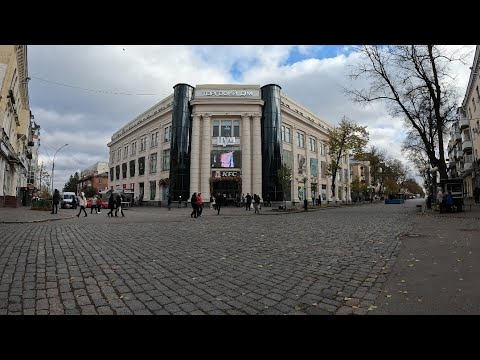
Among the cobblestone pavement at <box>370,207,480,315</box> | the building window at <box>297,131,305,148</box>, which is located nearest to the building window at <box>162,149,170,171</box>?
the building window at <box>297,131,305,148</box>

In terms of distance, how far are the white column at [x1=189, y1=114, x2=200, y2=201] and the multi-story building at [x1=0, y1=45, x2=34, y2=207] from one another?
66.6 feet

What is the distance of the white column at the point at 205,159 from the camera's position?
43062 millimetres

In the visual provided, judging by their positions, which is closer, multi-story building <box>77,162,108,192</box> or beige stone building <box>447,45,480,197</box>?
beige stone building <box>447,45,480,197</box>

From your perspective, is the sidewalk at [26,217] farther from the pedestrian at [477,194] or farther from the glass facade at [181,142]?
the pedestrian at [477,194]

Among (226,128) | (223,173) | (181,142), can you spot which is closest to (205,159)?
(223,173)


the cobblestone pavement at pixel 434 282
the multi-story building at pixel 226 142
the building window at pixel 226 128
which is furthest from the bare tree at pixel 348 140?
the cobblestone pavement at pixel 434 282

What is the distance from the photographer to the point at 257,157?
44031 millimetres

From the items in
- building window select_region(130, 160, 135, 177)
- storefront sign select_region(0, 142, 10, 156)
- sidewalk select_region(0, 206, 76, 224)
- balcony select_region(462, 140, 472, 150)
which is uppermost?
balcony select_region(462, 140, 472, 150)

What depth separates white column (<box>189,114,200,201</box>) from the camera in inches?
1706

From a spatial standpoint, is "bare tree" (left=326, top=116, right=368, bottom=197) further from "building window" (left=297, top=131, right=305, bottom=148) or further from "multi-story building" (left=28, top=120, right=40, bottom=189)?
"multi-story building" (left=28, top=120, right=40, bottom=189)

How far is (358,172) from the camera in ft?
357

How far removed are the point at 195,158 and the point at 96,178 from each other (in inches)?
3268

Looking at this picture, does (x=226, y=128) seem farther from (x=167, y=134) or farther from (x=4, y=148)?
(x=4, y=148)
